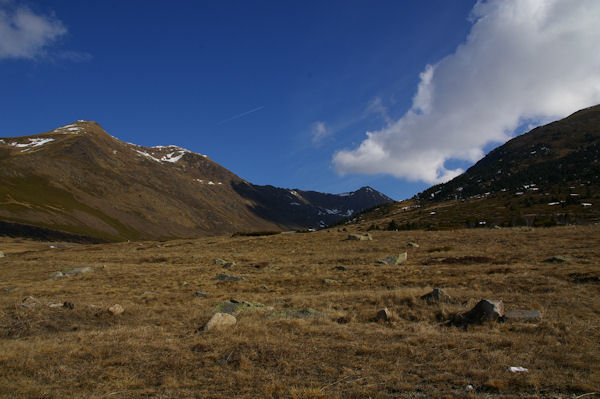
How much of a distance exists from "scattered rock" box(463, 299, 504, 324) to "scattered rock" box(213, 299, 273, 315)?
9361mm

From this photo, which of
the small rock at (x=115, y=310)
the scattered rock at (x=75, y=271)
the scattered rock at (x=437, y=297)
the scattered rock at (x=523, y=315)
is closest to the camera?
the scattered rock at (x=523, y=315)

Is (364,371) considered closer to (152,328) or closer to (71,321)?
(152,328)

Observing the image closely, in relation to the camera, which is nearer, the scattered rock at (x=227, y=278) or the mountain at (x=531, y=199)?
the scattered rock at (x=227, y=278)

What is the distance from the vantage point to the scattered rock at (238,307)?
1690 centimetres

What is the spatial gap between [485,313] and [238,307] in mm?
11740

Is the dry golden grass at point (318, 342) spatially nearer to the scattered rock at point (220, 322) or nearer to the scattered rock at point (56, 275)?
the scattered rock at point (220, 322)

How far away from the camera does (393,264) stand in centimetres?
3042

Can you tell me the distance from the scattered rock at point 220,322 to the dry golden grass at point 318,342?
0.58 meters

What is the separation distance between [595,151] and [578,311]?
8759 inches

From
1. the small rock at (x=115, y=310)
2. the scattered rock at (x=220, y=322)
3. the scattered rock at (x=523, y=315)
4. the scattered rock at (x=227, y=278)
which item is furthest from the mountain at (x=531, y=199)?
the small rock at (x=115, y=310)

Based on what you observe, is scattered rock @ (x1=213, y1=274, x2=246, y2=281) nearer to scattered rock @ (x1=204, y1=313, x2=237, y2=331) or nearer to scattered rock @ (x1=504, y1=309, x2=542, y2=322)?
scattered rock @ (x1=204, y1=313, x2=237, y2=331)

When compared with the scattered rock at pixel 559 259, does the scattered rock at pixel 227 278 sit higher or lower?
lower

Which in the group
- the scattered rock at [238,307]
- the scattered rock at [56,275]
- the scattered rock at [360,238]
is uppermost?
the scattered rock at [360,238]

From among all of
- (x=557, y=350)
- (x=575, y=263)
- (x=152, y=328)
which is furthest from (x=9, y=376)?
(x=575, y=263)
